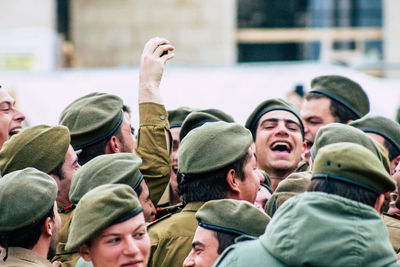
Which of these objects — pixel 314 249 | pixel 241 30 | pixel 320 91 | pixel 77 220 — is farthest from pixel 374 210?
pixel 241 30

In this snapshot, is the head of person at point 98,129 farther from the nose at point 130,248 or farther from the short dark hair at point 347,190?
the short dark hair at point 347,190

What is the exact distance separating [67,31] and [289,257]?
1631 cm

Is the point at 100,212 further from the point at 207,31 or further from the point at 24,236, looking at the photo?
the point at 207,31

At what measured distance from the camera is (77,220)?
3.42m

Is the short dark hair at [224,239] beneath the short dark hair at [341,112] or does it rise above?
beneath

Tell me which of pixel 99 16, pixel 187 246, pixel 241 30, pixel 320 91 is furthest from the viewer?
pixel 241 30

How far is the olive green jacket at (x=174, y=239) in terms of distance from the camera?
393 cm

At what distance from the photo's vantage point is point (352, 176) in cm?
293

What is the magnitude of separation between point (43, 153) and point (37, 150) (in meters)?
0.04

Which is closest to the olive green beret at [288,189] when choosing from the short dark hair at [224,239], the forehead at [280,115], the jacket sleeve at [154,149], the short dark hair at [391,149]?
the short dark hair at [224,239]

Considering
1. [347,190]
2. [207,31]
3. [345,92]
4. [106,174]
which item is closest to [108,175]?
[106,174]

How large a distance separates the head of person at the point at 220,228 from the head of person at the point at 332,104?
2.54 metres

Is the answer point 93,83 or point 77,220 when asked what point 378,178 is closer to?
point 77,220

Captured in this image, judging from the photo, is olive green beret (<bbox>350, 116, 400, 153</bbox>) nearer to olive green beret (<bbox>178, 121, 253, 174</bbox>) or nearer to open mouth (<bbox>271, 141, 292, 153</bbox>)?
open mouth (<bbox>271, 141, 292, 153</bbox>)
